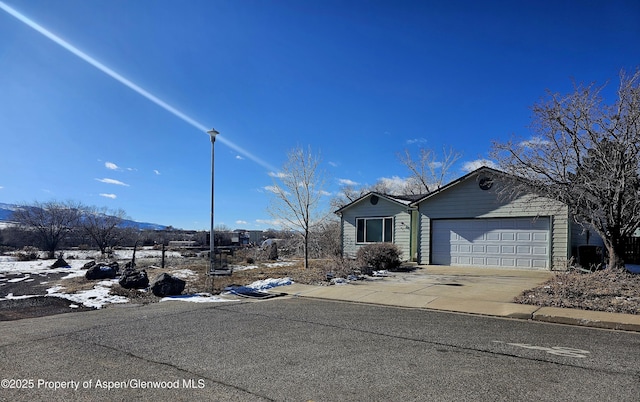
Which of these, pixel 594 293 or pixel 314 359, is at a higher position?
pixel 594 293

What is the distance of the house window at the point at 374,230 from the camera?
799 inches

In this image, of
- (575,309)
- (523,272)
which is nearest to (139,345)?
(575,309)

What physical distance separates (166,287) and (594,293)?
1029 centimetres

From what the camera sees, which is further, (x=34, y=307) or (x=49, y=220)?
(x=49, y=220)

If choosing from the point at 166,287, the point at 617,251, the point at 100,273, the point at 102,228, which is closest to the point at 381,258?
the point at 617,251

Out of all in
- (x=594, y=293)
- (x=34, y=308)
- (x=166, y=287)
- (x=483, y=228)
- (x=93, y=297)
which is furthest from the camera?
(x=483, y=228)

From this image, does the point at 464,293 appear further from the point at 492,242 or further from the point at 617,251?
the point at 492,242

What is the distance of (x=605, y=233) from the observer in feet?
37.7

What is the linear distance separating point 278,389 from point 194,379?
3.24 ft

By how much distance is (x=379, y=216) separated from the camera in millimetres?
20625

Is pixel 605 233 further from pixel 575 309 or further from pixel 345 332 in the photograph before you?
pixel 345 332

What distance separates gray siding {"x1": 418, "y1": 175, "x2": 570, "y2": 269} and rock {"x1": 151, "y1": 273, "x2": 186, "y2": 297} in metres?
11.2

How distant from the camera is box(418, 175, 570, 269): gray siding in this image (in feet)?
48.2

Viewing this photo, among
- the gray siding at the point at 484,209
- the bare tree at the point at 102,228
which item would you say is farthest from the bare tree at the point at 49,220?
the gray siding at the point at 484,209
